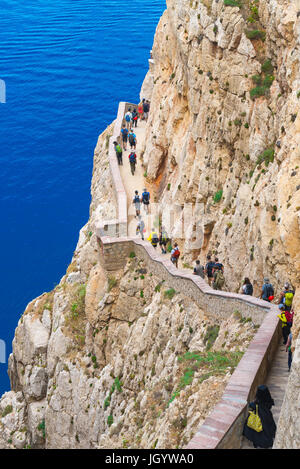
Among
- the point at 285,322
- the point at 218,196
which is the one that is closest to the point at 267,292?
the point at 285,322

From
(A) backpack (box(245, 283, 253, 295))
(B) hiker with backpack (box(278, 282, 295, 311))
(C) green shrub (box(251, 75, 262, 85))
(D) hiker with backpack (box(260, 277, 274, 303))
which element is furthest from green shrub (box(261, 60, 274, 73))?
(B) hiker with backpack (box(278, 282, 295, 311))

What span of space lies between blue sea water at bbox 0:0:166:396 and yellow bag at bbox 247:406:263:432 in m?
38.4

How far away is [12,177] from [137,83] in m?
19.7

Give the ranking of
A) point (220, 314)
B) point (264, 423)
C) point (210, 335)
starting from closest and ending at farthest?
point (264, 423) < point (210, 335) < point (220, 314)

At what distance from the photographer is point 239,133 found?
79.5 feet

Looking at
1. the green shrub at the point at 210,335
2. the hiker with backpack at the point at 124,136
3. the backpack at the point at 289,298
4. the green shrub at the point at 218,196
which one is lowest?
the green shrub at the point at 210,335

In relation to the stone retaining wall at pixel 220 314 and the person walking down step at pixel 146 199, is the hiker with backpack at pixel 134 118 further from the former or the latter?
the person walking down step at pixel 146 199

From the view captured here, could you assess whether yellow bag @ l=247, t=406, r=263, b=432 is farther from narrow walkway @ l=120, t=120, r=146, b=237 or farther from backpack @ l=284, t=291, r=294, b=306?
narrow walkway @ l=120, t=120, r=146, b=237

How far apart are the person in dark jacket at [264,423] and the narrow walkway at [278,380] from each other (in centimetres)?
39

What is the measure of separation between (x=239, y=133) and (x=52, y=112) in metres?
46.7

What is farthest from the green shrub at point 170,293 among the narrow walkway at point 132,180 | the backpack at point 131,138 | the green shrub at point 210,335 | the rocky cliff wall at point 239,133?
the backpack at point 131,138

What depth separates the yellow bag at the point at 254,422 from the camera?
1130 cm

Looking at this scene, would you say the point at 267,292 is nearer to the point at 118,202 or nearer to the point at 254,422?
the point at 254,422

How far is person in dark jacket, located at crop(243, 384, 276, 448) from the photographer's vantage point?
36.7 ft
